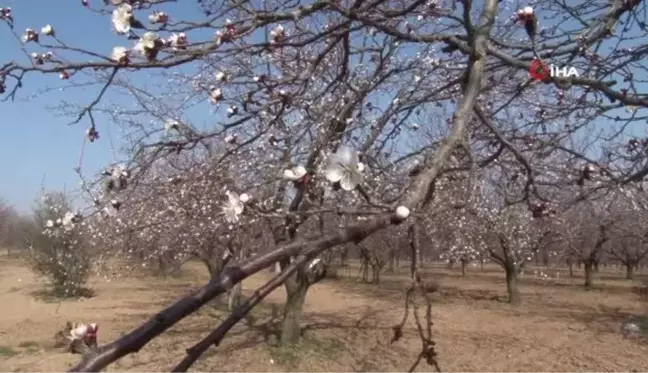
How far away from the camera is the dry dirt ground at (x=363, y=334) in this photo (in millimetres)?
8867

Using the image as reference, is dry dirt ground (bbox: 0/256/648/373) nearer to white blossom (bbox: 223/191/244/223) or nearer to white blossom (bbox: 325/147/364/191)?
white blossom (bbox: 223/191/244/223)

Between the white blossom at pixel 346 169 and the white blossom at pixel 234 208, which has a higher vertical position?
the white blossom at pixel 346 169

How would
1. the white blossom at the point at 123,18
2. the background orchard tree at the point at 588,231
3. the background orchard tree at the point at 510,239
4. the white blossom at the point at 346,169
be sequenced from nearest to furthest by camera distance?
the white blossom at the point at 346,169 → the white blossom at the point at 123,18 → the background orchard tree at the point at 510,239 → the background orchard tree at the point at 588,231

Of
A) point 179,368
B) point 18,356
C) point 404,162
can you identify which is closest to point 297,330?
point 18,356

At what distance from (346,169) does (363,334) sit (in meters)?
10.2

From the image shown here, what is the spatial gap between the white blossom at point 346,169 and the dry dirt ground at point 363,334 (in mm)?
7497

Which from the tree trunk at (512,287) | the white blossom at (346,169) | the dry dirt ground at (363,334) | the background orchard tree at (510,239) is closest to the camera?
the white blossom at (346,169)

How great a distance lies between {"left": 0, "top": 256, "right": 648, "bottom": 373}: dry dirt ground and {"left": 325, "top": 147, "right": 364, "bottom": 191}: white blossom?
7497mm

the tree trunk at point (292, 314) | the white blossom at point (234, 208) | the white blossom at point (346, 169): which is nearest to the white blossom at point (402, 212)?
the white blossom at point (346, 169)

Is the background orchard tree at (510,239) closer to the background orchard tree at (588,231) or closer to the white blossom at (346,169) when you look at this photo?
the background orchard tree at (588,231)

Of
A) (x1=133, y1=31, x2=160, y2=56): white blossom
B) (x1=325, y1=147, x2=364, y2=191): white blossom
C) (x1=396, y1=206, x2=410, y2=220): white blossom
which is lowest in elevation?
(x1=396, y1=206, x2=410, y2=220): white blossom

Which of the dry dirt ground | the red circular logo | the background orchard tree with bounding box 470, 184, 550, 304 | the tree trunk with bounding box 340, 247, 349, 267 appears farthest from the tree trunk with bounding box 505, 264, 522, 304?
the red circular logo

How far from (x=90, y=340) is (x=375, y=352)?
8.85 meters

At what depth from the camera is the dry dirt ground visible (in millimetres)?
8867
